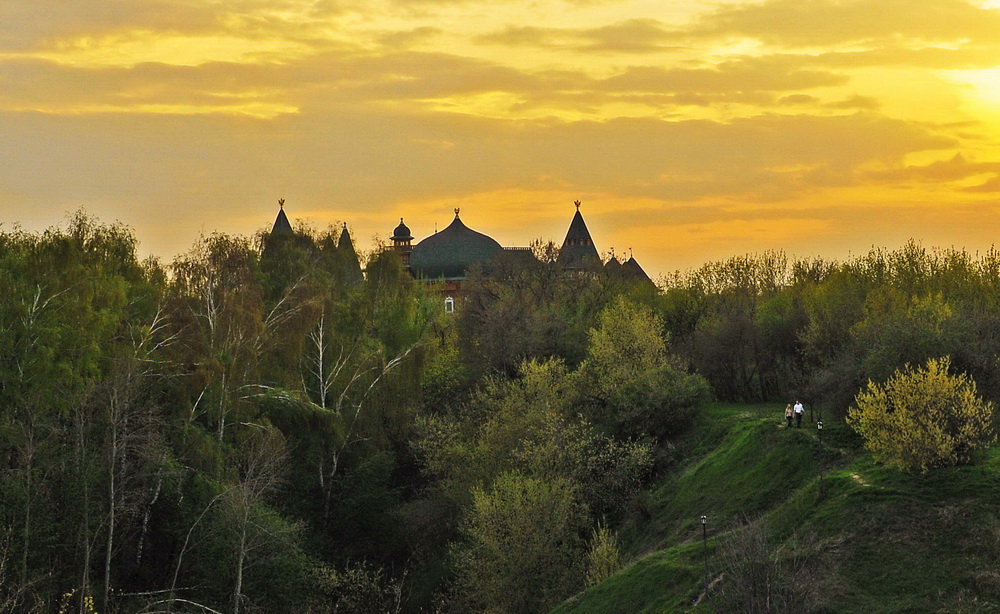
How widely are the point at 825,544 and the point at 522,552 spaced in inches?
497

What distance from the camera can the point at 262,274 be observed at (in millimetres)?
55188

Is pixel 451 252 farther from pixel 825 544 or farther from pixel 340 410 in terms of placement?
pixel 825 544

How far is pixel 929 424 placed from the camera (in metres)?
36.4

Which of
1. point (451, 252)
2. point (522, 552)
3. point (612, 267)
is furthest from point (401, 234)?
point (522, 552)

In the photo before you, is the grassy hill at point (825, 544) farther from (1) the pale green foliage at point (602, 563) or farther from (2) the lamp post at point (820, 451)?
(1) the pale green foliage at point (602, 563)

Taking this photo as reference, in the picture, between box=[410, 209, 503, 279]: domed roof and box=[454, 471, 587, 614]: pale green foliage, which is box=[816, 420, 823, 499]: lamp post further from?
box=[410, 209, 503, 279]: domed roof

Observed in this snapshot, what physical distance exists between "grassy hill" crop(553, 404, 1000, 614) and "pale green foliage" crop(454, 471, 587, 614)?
293 cm

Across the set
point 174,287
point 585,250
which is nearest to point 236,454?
point 174,287

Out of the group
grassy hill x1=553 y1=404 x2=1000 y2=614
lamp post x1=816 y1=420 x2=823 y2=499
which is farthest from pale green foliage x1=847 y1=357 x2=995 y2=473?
lamp post x1=816 y1=420 x2=823 y2=499

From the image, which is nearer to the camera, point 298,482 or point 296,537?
point 296,537

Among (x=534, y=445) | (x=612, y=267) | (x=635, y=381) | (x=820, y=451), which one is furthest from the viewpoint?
(x=612, y=267)

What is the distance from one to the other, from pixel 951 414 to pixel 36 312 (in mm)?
32272

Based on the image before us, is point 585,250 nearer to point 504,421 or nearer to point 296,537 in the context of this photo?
point 504,421

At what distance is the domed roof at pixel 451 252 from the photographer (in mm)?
122125
